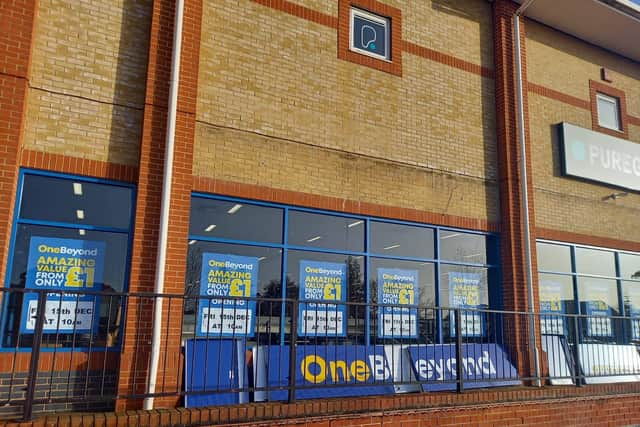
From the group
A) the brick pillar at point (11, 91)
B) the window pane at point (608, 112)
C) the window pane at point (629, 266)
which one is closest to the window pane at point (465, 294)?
the window pane at point (629, 266)

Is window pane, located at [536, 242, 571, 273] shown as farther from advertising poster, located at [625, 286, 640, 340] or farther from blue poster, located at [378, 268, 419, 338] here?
blue poster, located at [378, 268, 419, 338]

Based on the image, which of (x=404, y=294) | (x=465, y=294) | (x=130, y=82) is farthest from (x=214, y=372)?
(x=465, y=294)

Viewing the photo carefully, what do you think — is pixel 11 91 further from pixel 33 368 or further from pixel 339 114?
pixel 339 114

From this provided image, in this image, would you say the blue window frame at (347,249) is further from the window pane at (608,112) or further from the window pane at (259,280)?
the window pane at (608,112)

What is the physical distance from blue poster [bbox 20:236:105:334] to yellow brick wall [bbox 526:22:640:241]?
8.64 m

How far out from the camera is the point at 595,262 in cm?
1224

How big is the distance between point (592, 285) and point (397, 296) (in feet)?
18.0

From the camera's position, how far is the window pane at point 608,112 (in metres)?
13.1

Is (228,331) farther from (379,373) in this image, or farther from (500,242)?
(500,242)

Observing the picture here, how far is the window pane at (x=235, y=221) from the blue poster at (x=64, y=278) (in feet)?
4.66

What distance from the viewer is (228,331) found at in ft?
25.3

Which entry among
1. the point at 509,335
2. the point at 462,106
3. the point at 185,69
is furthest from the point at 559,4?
the point at 185,69

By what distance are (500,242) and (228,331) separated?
5912mm

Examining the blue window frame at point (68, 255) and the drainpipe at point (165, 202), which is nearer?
the blue window frame at point (68, 255)
